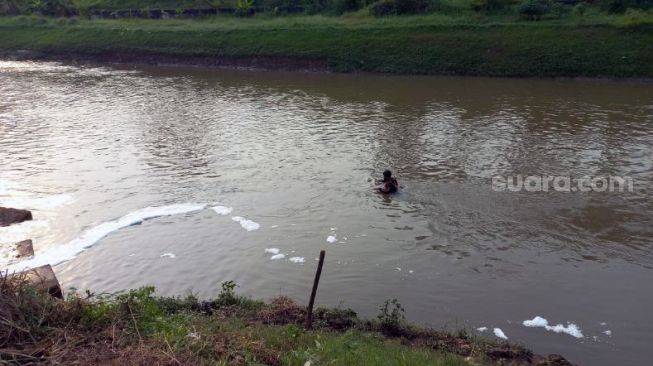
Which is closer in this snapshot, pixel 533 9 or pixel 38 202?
pixel 38 202

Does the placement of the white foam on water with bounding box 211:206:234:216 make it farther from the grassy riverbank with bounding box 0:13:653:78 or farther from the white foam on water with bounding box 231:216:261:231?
the grassy riverbank with bounding box 0:13:653:78

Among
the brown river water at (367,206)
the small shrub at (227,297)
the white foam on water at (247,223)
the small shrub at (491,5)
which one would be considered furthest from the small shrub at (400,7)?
the small shrub at (227,297)

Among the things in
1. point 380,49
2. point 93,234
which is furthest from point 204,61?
point 93,234

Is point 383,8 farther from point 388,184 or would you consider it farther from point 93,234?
point 93,234

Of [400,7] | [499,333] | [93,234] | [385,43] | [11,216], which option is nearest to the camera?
[499,333]

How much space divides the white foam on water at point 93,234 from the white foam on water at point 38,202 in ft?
7.49

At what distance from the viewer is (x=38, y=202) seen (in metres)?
16.3

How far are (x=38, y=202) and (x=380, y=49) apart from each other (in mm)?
26913

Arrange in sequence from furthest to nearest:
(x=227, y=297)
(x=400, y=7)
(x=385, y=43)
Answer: (x=400, y=7) → (x=385, y=43) → (x=227, y=297)

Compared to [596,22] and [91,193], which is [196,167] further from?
[596,22]

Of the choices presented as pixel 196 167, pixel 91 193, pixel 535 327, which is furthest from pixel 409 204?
pixel 91 193

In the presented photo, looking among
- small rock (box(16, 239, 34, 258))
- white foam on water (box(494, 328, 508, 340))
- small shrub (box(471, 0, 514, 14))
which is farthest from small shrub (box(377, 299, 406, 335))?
small shrub (box(471, 0, 514, 14))

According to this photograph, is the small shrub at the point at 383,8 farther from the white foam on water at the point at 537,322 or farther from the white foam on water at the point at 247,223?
the white foam on water at the point at 537,322

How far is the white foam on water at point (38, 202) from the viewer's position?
52.5 ft
